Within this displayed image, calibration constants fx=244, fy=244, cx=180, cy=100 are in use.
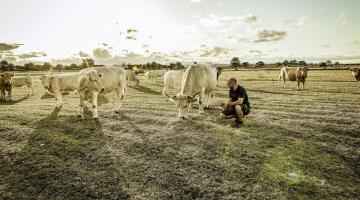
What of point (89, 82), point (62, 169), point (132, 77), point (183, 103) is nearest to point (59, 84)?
point (89, 82)

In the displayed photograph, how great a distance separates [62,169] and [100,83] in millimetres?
6556

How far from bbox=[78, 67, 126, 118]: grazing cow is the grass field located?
4.16 feet

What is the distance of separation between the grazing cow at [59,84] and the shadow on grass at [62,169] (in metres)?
7.58

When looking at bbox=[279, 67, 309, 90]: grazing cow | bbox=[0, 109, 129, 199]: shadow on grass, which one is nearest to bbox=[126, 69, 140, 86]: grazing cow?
bbox=[279, 67, 309, 90]: grazing cow

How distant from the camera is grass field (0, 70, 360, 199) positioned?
234 inches

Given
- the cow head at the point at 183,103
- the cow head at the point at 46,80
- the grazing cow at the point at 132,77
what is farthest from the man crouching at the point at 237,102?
the grazing cow at the point at 132,77

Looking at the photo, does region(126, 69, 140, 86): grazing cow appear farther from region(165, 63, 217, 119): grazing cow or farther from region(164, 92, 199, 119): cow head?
region(164, 92, 199, 119): cow head

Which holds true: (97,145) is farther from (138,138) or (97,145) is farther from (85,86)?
(85,86)

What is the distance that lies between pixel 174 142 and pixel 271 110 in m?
8.12

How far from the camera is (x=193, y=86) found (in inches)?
505

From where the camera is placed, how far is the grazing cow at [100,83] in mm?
12523

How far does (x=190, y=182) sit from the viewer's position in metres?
6.20

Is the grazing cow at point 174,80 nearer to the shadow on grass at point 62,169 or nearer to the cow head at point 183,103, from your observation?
the cow head at point 183,103

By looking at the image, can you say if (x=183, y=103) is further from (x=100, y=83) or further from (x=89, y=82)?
(x=89, y=82)
